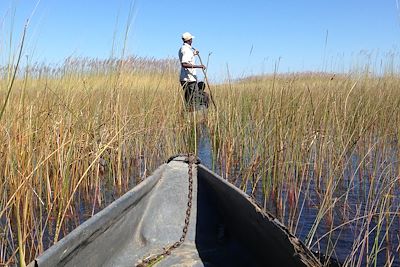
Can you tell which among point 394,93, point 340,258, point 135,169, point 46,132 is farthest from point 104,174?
point 394,93

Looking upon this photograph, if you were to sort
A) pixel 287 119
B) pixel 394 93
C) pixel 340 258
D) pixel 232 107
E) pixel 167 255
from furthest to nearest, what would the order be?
pixel 394 93 → pixel 232 107 → pixel 287 119 → pixel 340 258 → pixel 167 255

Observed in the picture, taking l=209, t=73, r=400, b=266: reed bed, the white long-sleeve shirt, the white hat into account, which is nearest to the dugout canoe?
l=209, t=73, r=400, b=266: reed bed

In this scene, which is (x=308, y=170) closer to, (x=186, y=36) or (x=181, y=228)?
(x=181, y=228)

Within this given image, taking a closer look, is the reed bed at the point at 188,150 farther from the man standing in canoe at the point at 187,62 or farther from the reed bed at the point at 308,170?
the man standing in canoe at the point at 187,62

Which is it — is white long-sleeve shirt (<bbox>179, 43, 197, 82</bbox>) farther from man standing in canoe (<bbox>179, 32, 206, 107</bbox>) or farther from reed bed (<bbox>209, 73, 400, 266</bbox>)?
reed bed (<bbox>209, 73, 400, 266</bbox>)

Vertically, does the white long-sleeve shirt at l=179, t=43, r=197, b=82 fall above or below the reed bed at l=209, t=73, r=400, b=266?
above

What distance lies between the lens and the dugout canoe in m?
1.70

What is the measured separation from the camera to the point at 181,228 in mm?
2535

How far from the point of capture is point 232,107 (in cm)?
397

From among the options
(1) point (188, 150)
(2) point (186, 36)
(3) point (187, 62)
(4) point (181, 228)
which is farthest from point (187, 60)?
(4) point (181, 228)

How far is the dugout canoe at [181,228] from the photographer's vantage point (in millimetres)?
1700

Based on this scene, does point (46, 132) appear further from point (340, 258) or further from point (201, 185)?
point (340, 258)

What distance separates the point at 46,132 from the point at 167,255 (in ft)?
3.57

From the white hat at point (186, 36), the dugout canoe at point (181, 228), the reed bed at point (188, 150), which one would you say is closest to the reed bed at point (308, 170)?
the reed bed at point (188, 150)
